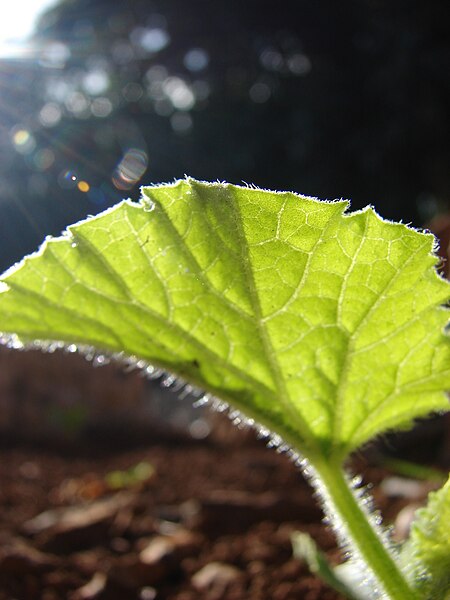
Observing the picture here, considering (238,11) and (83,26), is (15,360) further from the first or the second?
(83,26)

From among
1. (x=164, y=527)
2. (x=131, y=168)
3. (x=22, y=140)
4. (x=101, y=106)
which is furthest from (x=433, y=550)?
(x=101, y=106)

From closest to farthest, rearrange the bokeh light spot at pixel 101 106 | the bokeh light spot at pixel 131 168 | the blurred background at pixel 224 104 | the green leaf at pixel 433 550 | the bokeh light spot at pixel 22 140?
the green leaf at pixel 433 550
the blurred background at pixel 224 104
the bokeh light spot at pixel 131 168
the bokeh light spot at pixel 22 140
the bokeh light spot at pixel 101 106

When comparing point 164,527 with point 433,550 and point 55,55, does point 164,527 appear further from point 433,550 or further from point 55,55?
point 55,55

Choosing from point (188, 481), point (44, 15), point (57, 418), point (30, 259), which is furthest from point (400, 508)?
point (44, 15)

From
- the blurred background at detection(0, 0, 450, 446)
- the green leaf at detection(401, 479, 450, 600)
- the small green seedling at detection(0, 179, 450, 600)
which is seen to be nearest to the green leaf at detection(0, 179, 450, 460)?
the small green seedling at detection(0, 179, 450, 600)

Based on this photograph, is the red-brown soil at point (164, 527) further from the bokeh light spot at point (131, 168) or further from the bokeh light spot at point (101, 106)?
the bokeh light spot at point (101, 106)

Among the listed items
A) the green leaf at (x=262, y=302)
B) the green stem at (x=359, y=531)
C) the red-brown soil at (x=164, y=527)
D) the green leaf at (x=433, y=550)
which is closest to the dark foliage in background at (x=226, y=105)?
the red-brown soil at (x=164, y=527)
